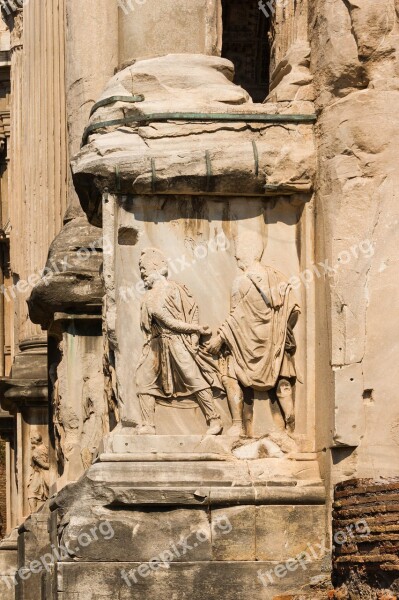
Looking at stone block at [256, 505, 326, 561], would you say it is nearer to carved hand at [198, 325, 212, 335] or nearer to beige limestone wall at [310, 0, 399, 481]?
beige limestone wall at [310, 0, 399, 481]

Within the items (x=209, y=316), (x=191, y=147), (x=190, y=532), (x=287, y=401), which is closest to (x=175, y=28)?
(x=191, y=147)

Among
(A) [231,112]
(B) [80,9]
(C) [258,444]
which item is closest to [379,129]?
(A) [231,112]

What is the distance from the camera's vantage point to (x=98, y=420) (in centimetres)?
2117

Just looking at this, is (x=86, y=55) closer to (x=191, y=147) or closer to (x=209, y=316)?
(x=191, y=147)

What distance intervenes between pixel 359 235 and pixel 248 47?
10958mm

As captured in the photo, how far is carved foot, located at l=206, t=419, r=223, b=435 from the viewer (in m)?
16.1

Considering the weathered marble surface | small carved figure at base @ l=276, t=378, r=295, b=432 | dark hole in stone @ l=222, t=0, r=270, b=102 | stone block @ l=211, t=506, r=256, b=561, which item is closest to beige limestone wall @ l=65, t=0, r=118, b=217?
the weathered marble surface

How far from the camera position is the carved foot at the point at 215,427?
52.7 feet

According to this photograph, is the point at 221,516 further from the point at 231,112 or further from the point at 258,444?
the point at 231,112

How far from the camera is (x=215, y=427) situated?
634 inches

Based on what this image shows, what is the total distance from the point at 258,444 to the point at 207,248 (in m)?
1.37

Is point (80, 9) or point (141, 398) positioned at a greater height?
point (80, 9)

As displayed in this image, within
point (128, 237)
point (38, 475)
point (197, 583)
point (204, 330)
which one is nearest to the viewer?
point (197, 583)

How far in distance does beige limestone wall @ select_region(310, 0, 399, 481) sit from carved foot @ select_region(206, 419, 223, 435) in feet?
2.16
